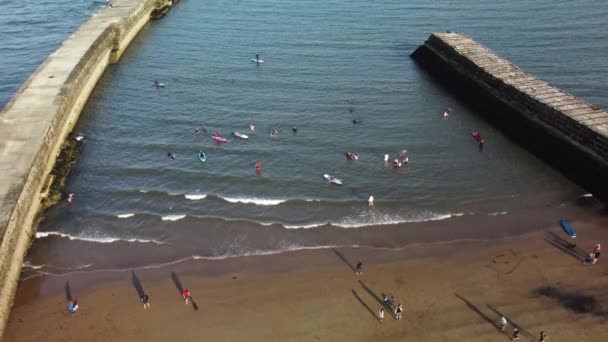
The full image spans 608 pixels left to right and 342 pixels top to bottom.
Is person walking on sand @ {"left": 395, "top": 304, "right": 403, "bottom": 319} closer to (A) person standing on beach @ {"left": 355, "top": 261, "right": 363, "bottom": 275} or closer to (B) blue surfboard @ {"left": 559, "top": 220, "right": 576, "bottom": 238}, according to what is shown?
(A) person standing on beach @ {"left": 355, "top": 261, "right": 363, "bottom": 275}

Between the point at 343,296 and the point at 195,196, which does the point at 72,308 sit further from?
the point at 343,296

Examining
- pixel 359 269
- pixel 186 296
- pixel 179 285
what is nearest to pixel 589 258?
pixel 359 269

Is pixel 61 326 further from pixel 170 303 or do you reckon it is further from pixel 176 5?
pixel 176 5

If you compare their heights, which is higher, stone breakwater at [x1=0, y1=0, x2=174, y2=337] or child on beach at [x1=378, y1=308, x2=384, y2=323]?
stone breakwater at [x1=0, y1=0, x2=174, y2=337]

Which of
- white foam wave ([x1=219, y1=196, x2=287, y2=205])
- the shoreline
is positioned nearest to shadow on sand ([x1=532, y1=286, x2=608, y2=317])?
the shoreline

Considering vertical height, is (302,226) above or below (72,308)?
above

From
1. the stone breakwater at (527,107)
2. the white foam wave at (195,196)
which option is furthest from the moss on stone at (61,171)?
the stone breakwater at (527,107)
